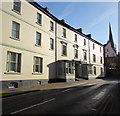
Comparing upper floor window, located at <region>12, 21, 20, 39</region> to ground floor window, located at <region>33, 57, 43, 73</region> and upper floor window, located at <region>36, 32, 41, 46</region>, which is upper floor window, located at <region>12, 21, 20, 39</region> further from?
ground floor window, located at <region>33, 57, 43, 73</region>

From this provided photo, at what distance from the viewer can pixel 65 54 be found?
84.0 ft

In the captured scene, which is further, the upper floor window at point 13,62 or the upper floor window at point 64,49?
the upper floor window at point 64,49

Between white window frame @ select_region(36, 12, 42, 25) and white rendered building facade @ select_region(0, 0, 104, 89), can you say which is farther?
white window frame @ select_region(36, 12, 42, 25)

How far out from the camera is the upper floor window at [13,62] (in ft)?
46.4

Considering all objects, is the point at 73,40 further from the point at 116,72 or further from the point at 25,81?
the point at 116,72

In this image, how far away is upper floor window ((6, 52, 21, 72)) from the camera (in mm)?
14134

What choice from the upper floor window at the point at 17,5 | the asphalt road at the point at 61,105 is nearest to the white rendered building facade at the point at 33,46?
the upper floor window at the point at 17,5

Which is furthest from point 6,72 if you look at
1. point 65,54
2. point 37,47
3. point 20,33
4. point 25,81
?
point 65,54

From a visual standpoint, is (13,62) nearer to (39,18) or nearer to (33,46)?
(33,46)

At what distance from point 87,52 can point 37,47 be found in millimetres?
18571

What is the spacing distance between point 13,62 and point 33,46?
4.12 metres

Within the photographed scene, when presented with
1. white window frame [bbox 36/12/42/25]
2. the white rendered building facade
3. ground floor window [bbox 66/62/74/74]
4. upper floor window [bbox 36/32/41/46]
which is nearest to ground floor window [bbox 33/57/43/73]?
the white rendered building facade

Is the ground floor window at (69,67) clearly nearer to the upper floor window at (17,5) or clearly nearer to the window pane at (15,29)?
the window pane at (15,29)

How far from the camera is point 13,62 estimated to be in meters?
14.7
